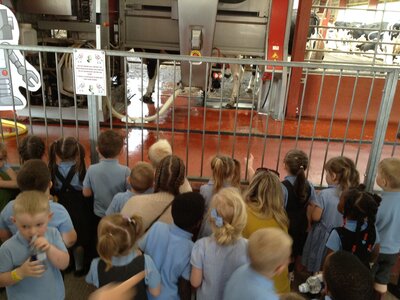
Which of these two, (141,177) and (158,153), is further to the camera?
(158,153)

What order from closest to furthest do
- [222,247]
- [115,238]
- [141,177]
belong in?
[115,238]
[222,247]
[141,177]

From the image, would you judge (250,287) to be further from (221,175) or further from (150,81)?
(150,81)

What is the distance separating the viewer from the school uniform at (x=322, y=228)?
2564mm

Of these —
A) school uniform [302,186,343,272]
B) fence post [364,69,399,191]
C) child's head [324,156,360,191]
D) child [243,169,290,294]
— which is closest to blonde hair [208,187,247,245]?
child [243,169,290,294]

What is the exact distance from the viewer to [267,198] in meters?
2.17

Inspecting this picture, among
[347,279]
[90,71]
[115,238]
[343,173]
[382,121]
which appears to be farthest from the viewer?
[382,121]

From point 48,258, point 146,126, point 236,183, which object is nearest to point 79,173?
point 48,258

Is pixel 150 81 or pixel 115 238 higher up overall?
pixel 150 81

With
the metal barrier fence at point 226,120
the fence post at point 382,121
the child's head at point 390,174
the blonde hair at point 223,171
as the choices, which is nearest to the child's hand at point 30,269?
the blonde hair at point 223,171

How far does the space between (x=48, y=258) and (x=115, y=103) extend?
4740mm

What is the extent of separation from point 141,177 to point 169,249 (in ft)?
1.94

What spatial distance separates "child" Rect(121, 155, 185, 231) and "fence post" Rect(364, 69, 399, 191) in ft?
6.38

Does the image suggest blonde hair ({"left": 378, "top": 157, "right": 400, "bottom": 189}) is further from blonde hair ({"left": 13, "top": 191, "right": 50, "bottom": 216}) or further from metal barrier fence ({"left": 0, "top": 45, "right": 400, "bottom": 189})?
blonde hair ({"left": 13, "top": 191, "right": 50, "bottom": 216})

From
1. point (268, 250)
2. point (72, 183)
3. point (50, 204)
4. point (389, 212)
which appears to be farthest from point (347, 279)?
point (72, 183)
